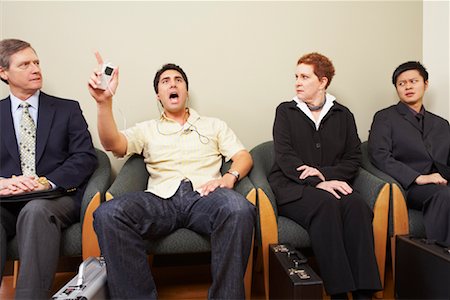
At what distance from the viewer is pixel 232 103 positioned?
2619mm

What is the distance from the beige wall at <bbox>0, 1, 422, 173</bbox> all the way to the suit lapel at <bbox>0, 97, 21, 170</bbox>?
472mm

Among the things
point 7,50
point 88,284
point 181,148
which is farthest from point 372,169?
point 7,50

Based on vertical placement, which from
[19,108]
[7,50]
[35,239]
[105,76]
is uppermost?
[7,50]

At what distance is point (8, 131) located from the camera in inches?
78.8

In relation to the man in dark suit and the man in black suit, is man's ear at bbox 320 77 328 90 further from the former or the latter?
the man in dark suit

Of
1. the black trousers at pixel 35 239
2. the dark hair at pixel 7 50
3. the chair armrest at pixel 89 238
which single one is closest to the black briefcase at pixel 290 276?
the chair armrest at pixel 89 238

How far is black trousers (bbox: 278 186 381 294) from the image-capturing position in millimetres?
1638

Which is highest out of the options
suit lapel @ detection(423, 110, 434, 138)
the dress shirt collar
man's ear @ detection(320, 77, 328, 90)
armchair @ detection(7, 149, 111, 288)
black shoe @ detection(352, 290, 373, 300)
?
man's ear @ detection(320, 77, 328, 90)

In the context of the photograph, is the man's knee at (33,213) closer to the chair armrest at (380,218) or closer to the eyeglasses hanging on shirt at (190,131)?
the eyeglasses hanging on shirt at (190,131)

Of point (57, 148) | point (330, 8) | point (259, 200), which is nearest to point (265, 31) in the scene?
point (330, 8)

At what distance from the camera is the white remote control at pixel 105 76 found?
1.78 m

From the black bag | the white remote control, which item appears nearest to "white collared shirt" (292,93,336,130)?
the white remote control

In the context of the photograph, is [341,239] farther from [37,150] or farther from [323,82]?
[37,150]

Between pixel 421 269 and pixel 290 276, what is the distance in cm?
64
